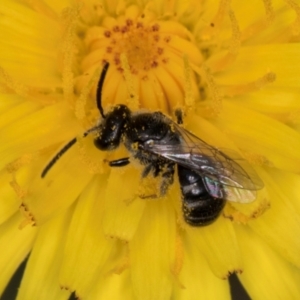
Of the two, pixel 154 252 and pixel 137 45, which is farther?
pixel 137 45

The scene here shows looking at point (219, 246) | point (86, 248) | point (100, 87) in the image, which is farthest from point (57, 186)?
point (219, 246)

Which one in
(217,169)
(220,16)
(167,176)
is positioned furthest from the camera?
(220,16)

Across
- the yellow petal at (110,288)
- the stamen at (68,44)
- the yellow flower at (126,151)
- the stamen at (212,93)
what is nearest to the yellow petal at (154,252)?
the yellow flower at (126,151)

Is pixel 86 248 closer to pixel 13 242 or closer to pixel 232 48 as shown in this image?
pixel 13 242

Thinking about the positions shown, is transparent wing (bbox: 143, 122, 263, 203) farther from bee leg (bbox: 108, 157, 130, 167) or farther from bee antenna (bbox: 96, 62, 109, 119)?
bee antenna (bbox: 96, 62, 109, 119)

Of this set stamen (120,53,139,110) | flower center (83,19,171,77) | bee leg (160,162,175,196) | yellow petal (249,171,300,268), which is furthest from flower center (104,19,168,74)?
yellow petal (249,171,300,268)

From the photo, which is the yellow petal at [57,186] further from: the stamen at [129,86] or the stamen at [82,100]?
the stamen at [129,86]
